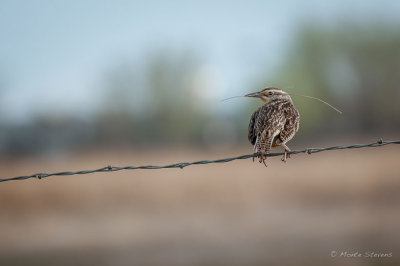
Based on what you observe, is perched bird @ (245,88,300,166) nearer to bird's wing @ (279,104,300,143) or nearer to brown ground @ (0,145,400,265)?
bird's wing @ (279,104,300,143)

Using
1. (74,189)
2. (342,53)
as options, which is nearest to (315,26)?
Result: (342,53)

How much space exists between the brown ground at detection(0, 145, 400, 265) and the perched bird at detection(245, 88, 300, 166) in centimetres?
1013

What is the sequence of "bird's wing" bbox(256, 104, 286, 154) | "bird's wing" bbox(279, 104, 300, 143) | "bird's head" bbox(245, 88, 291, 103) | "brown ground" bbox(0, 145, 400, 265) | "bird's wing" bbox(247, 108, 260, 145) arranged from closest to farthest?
"bird's wing" bbox(256, 104, 286, 154) → "bird's wing" bbox(279, 104, 300, 143) → "bird's wing" bbox(247, 108, 260, 145) → "bird's head" bbox(245, 88, 291, 103) → "brown ground" bbox(0, 145, 400, 265)

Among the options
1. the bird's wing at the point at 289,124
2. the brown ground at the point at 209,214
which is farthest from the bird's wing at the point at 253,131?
the brown ground at the point at 209,214

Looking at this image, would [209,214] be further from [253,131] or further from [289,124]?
[289,124]

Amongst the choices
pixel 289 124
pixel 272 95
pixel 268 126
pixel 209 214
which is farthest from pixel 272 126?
pixel 209 214

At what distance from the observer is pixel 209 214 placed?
2252 centimetres

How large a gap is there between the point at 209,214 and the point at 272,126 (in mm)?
14307

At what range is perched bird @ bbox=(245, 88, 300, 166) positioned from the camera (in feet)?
27.0

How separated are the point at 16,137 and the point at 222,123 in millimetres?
36667

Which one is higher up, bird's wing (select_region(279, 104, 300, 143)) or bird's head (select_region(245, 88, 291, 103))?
bird's head (select_region(245, 88, 291, 103))

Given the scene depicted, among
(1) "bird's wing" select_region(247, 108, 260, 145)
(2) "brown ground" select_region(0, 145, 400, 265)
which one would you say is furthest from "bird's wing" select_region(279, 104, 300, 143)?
(2) "brown ground" select_region(0, 145, 400, 265)

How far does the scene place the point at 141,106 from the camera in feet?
291

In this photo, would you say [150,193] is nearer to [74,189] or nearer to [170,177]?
[170,177]
